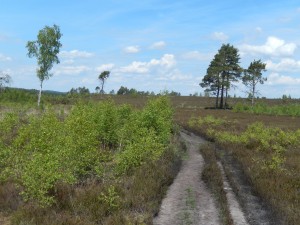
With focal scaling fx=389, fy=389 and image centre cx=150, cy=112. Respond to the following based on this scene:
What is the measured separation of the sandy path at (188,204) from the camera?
11273 millimetres

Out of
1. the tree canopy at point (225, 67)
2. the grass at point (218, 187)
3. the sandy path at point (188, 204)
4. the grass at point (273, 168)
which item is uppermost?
the tree canopy at point (225, 67)

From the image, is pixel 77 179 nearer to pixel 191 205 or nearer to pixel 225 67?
pixel 191 205

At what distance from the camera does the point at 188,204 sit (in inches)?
511

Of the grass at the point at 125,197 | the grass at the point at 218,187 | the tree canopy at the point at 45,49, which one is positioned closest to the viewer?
the grass at the point at 125,197

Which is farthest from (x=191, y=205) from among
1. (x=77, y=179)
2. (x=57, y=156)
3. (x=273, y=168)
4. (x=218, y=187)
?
(x=273, y=168)

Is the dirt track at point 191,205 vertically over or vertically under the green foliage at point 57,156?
under

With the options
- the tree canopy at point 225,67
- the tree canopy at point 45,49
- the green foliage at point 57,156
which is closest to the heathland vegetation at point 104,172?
the green foliage at point 57,156

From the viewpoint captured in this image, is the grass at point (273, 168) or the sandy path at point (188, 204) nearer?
the sandy path at point (188, 204)

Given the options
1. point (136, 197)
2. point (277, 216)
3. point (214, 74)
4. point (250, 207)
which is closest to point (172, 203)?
point (136, 197)

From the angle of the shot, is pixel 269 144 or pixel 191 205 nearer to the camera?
pixel 191 205

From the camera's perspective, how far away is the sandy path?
11.3m

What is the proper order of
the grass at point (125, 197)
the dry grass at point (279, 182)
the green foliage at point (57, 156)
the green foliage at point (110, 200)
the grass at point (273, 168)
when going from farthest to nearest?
the grass at point (273, 168)
the dry grass at point (279, 182)
the green foliage at point (110, 200)
the green foliage at point (57, 156)
the grass at point (125, 197)

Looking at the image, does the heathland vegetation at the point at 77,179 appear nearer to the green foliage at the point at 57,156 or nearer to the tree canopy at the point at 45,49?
the green foliage at the point at 57,156

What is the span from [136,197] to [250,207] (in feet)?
12.5
